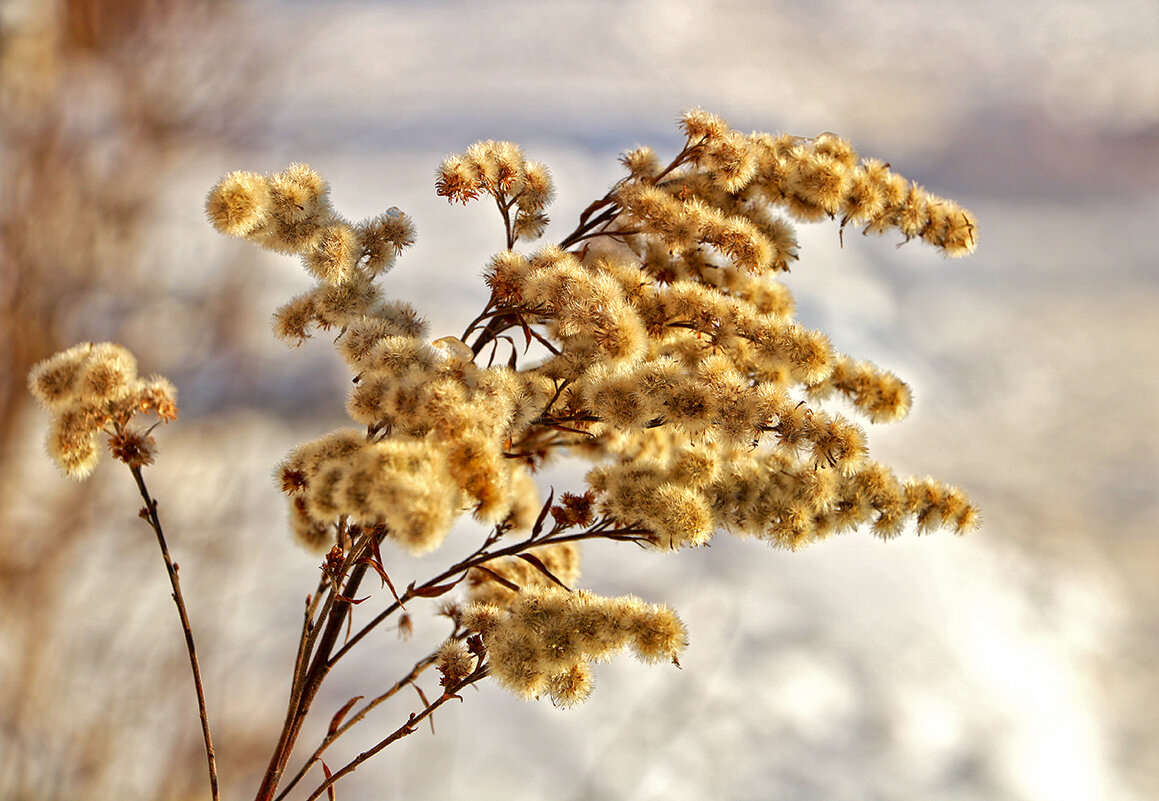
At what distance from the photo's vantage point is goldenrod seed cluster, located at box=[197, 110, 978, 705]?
0.45 m

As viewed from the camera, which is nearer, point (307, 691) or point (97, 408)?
point (97, 408)

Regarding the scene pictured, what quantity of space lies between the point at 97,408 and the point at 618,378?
12.9 inches

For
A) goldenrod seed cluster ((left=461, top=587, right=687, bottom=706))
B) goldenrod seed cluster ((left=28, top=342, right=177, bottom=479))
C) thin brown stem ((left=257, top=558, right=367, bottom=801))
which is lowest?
goldenrod seed cluster ((left=461, top=587, right=687, bottom=706))

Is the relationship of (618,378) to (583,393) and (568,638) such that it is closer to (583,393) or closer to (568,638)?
(583,393)

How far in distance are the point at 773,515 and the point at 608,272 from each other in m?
0.21

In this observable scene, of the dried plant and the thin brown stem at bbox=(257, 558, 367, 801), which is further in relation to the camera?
the thin brown stem at bbox=(257, 558, 367, 801)

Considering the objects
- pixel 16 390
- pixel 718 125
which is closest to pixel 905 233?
pixel 718 125

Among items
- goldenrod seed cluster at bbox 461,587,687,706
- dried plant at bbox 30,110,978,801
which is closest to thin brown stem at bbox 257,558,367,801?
dried plant at bbox 30,110,978,801

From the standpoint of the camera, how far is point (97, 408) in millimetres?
494

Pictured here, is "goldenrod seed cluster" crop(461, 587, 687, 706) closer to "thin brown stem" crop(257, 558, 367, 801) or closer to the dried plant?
the dried plant

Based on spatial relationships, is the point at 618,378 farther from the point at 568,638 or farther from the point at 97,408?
the point at 97,408

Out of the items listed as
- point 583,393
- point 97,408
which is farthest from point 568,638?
point 97,408

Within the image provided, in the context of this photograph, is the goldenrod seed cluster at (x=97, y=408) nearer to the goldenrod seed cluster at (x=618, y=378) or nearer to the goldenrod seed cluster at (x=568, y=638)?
the goldenrod seed cluster at (x=618, y=378)

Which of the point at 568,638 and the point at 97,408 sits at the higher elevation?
the point at 97,408
